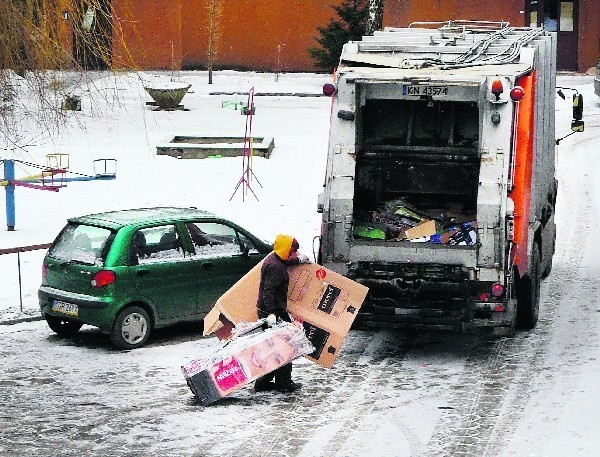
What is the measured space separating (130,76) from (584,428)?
7367 millimetres

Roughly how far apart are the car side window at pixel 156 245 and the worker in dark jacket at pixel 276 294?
6.23ft

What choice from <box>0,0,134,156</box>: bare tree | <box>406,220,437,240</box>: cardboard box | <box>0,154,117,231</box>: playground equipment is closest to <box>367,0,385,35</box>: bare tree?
<box>0,154,117,231</box>: playground equipment

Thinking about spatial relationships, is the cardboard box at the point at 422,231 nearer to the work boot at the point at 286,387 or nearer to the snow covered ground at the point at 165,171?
the work boot at the point at 286,387

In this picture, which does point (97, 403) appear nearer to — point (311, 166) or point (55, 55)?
point (55, 55)

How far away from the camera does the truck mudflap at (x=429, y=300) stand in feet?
42.6

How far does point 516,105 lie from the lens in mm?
13078

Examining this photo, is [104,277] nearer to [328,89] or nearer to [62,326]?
[62,326]

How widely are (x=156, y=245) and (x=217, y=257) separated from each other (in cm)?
80

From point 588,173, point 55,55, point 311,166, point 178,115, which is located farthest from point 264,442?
point 178,115

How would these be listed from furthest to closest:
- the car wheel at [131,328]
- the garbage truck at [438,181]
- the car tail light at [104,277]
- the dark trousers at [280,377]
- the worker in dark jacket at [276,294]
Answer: the car wheel at [131,328] → the car tail light at [104,277] → the garbage truck at [438,181] → the worker in dark jacket at [276,294] → the dark trousers at [280,377]

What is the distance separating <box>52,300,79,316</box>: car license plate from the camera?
529 inches

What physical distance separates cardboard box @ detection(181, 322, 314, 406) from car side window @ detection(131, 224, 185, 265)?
2209mm

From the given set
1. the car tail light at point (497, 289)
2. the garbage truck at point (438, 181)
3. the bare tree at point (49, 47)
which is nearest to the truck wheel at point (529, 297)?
the garbage truck at point (438, 181)

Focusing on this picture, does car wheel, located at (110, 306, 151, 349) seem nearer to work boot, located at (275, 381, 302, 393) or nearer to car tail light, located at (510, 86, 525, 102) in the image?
work boot, located at (275, 381, 302, 393)
